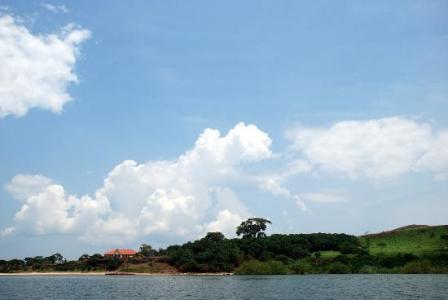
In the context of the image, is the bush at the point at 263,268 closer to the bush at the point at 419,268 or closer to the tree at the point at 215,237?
the tree at the point at 215,237

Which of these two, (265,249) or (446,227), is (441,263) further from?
(265,249)

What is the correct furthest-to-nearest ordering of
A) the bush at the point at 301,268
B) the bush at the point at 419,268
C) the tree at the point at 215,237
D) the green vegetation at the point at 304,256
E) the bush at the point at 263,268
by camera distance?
the tree at the point at 215,237 < the bush at the point at 263,268 < the bush at the point at 301,268 < the green vegetation at the point at 304,256 < the bush at the point at 419,268

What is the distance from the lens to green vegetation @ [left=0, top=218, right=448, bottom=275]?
142875mm

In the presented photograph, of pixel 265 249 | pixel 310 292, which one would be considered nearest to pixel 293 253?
pixel 265 249

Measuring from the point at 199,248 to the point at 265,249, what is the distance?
2293 cm

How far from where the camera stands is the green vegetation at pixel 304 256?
5625 inches

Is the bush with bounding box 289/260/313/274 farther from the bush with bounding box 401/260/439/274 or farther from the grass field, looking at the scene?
the bush with bounding box 401/260/439/274

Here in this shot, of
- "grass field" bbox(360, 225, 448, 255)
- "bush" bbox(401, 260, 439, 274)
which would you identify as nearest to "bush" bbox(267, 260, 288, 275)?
"grass field" bbox(360, 225, 448, 255)

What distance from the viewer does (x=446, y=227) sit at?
169750 millimetres

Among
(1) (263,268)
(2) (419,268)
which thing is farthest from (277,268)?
(2) (419,268)

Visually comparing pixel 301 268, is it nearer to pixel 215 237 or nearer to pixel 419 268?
pixel 419 268

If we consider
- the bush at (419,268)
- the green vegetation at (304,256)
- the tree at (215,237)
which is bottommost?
the bush at (419,268)

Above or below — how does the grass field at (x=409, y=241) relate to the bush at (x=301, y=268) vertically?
above

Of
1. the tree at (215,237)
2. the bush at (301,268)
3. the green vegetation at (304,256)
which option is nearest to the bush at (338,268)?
the green vegetation at (304,256)
